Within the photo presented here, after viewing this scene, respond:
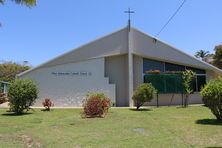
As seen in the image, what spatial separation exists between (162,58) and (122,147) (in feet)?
65.1

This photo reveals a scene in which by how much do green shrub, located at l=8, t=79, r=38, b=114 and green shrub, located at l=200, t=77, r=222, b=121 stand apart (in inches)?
410

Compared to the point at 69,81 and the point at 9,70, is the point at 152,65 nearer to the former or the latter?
the point at 69,81

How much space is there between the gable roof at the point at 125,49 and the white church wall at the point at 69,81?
0.47m

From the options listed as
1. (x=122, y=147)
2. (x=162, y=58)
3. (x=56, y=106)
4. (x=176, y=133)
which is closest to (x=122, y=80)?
(x=162, y=58)

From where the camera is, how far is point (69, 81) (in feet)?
91.3

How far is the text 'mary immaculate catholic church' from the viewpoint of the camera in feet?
91.2

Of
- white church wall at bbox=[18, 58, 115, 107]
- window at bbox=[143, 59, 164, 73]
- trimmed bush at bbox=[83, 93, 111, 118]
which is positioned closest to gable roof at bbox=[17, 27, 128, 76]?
white church wall at bbox=[18, 58, 115, 107]

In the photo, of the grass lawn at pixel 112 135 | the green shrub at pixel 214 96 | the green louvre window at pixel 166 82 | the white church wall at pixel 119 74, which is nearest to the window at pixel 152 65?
the green louvre window at pixel 166 82

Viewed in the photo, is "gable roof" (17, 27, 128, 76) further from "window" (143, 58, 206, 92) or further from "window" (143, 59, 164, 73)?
"window" (143, 58, 206, 92)

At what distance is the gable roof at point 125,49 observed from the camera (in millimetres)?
27938

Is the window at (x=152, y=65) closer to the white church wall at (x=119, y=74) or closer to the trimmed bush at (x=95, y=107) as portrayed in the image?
the white church wall at (x=119, y=74)

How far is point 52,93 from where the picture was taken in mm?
27656

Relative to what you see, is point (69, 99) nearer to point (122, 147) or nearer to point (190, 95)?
point (190, 95)

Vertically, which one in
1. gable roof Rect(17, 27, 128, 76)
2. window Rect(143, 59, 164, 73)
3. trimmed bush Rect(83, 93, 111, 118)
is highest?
gable roof Rect(17, 27, 128, 76)
